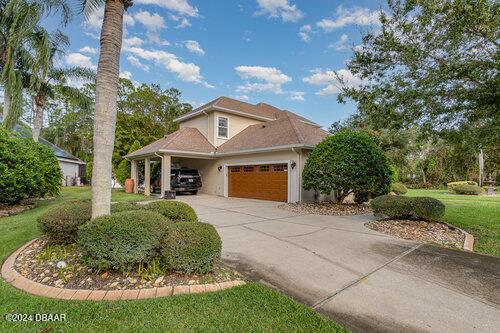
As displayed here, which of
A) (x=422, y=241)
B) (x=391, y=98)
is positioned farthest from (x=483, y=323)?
(x=391, y=98)

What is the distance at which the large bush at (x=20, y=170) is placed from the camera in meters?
9.17

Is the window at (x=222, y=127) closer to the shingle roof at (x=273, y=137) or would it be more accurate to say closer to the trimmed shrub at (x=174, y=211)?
the shingle roof at (x=273, y=137)

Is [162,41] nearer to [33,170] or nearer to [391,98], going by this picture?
[33,170]

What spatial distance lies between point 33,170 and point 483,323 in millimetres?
13498

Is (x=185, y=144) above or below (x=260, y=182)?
above

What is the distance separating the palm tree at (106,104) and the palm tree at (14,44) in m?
10.4

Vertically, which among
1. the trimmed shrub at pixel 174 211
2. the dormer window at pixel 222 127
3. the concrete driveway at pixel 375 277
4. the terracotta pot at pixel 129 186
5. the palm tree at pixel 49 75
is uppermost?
the palm tree at pixel 49 75

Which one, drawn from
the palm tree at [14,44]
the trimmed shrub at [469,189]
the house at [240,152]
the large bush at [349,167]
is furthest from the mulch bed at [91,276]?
the trimmed shrub at [469,189]

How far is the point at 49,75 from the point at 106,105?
50.4ft

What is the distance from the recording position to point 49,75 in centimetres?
1520

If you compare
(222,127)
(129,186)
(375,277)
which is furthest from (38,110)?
(375,277)

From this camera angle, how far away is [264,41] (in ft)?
48.0

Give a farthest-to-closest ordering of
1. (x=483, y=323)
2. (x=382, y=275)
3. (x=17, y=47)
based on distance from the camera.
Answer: (x=17, y=47)
(x=382, y=275)
(x=483, y=323)

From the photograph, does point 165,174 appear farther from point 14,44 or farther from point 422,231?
point 422,231
